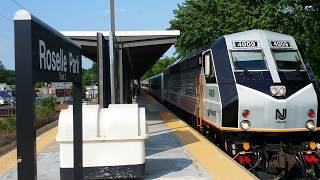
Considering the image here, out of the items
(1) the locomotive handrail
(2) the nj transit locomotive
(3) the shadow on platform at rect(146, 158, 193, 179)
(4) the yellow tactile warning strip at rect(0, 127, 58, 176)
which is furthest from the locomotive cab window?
(4) the yellow tactile warning strip at rect(0, 127, 58, 176)

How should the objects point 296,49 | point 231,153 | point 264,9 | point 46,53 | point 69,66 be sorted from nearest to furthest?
1. point 46,53
2. point 69,66
3. point 231,153
4. point 296,49
5. point 264,9

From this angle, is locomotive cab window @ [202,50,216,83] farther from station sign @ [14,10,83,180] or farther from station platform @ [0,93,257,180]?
station sign @ [14,10,83,180]

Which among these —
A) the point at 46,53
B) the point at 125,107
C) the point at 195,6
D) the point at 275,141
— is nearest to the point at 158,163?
the point at 125,107

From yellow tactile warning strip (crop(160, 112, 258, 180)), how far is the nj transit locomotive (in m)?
0.51

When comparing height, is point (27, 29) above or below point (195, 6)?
below

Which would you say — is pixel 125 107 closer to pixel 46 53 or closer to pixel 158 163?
pixel 158 163

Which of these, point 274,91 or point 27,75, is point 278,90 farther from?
point 27,75

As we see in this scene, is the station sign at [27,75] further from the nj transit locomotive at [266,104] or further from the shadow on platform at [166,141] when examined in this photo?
the nj transit locomotive at [266,104]

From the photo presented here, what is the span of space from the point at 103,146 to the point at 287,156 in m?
4.29

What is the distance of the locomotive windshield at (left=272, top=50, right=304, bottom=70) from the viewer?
1114 cm

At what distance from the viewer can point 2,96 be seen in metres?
54.7

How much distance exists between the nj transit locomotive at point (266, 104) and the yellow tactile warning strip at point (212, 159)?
1.66 ft

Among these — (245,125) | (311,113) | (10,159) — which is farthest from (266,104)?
(10,159)

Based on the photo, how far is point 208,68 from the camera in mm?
11836
